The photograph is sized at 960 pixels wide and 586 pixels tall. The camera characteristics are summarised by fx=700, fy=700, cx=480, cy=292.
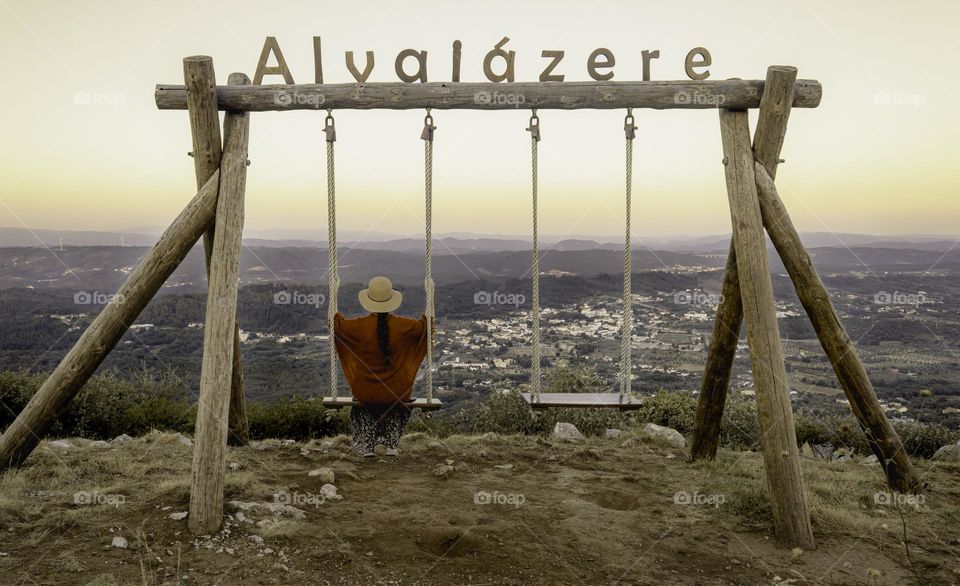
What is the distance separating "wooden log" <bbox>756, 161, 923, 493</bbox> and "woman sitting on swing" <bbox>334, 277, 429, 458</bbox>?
309cm

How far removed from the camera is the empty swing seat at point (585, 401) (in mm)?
5949

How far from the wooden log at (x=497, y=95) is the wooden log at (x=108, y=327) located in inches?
30.6

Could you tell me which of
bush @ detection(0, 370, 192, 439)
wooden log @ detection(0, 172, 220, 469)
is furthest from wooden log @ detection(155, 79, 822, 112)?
bush @ detection(0, 370, 192, 439)

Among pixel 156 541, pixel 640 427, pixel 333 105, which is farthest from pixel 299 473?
pixel 640 427

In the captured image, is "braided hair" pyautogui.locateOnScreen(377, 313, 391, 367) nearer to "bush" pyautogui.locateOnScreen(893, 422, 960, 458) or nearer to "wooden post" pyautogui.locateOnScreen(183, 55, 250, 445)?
"wooden post" pyautogui.locateOnScreen(183, 55, 250, 445)

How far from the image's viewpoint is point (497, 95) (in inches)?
224

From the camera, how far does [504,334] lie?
18141mm

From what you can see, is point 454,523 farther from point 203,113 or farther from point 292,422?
point 292,422

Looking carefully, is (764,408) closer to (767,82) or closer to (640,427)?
(767,82)

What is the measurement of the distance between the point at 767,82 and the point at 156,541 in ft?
18.4

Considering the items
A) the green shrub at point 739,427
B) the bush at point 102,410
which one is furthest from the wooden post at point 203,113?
the green shrub at point 739,427

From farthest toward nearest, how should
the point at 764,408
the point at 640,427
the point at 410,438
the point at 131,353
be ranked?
the point at 131,353 < the point at 640,427 < the point at 410,438 < the point at 764,408

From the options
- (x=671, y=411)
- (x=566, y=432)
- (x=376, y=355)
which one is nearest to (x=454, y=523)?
(x=376, y=355)

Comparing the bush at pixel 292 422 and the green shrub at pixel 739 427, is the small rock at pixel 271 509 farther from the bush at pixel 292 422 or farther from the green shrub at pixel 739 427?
the green shrub at pixel 739 427
